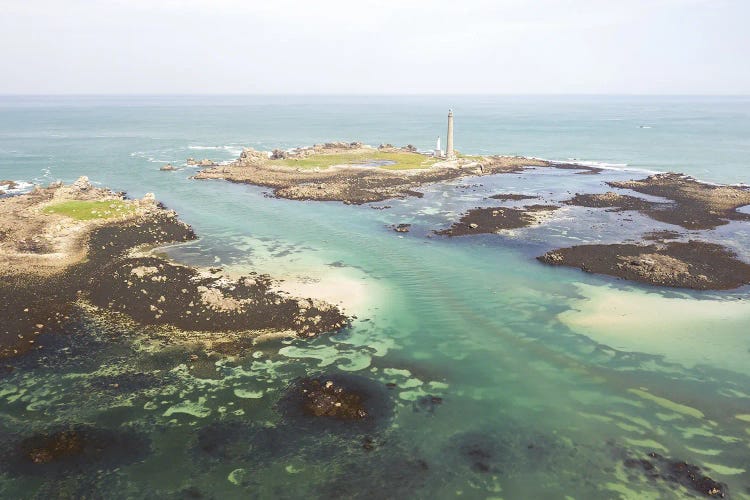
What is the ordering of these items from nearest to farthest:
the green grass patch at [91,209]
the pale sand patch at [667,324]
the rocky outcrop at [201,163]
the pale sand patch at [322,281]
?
1. the pale sand patch at [667,324]
2. the pale sand patch at [322,281]
3. the green grass patch at [91,209]
4. the rocky outcrop at [201,163]

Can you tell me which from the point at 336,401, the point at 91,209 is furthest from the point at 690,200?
the point at 91,209

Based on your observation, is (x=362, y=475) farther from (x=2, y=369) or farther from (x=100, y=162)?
(x=100, y=162)

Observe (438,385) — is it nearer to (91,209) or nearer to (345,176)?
(91,209)

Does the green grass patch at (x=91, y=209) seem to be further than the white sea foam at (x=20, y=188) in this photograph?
No

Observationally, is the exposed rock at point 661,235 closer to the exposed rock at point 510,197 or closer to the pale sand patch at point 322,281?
the exposed rock at point 510,197

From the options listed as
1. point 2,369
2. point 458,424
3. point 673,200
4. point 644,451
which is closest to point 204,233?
point 2,369

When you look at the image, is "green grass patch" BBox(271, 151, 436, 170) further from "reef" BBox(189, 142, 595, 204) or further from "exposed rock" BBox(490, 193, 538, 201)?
"exposed rock" BBox(490, 193, 538, 201)

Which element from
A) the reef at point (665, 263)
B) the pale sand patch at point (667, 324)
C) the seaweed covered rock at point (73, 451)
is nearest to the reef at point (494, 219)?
the reef at point (665, 263)
